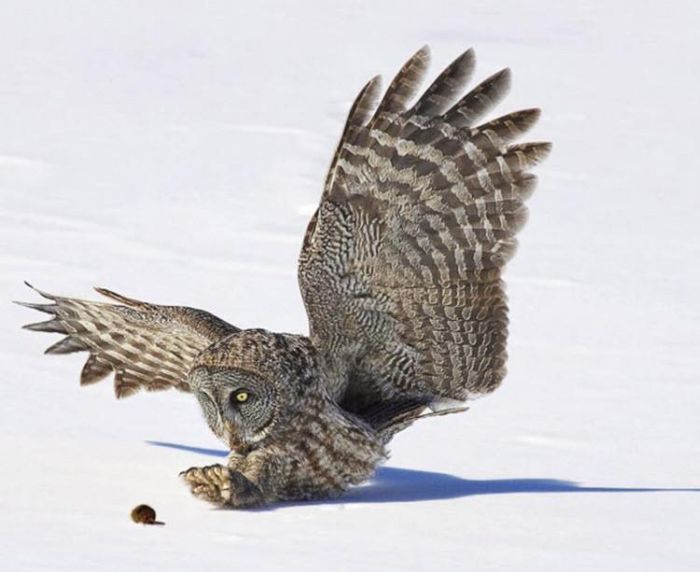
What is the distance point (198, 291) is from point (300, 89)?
5.15 m

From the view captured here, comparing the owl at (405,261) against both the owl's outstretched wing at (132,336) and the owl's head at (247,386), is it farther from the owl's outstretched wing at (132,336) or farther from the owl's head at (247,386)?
the owl's head at (247,386)

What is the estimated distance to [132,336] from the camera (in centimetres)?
701

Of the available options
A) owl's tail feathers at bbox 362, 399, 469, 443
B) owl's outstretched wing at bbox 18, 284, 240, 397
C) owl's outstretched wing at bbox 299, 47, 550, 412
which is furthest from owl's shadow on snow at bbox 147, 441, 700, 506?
owl's outstretched wing at bbox 18, 284, 240, 397

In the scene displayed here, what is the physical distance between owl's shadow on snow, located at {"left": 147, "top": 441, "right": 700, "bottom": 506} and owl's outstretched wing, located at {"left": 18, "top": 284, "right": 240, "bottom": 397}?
0.74m

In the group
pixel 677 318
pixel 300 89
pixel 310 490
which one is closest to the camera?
pixel 310 490

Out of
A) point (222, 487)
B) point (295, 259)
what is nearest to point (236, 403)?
point (222, 487)

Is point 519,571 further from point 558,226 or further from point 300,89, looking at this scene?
point 300,89

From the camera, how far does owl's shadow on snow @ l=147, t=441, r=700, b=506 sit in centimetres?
624

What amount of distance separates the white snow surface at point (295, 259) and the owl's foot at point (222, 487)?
0.05 metres

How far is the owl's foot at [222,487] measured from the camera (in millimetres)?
5848

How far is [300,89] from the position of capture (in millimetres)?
14766

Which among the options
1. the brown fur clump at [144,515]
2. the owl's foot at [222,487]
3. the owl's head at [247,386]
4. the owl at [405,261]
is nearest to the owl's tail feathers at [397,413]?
the owl at [405,261]

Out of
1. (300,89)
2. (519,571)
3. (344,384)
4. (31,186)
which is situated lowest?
(519,571)

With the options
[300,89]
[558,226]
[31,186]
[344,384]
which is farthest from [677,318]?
[300,89]
